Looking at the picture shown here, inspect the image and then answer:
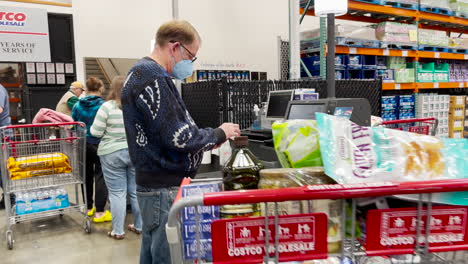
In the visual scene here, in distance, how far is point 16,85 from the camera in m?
6.41

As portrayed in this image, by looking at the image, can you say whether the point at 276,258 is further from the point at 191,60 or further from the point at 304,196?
the point at 191,60

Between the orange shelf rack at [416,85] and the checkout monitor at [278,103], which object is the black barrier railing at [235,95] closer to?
the checkout monitor at [278,103]

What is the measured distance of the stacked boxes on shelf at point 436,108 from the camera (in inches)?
234

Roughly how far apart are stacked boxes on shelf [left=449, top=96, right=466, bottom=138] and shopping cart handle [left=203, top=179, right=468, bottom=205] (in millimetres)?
6190

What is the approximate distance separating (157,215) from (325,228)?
99 cm

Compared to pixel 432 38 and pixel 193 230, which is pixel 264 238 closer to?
pixel 193 230

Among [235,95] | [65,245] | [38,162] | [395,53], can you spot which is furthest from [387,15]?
[65,245]

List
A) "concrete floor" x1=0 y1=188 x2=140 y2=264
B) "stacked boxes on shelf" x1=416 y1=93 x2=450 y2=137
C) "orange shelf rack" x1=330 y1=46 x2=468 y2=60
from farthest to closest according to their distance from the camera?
"stacked boxes on shelf" x1=416 y1=93 x2=450 y2=137
"orange shelf rack" x1=330 y1=46 x2=468 y2=60
"concrete floor" x1=0 y1=188 x2=140 y2=264

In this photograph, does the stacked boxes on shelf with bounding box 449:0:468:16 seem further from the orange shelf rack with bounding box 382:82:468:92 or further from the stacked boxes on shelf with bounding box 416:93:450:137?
the stacked boxes on shelf with bounding box 416:93:450:137

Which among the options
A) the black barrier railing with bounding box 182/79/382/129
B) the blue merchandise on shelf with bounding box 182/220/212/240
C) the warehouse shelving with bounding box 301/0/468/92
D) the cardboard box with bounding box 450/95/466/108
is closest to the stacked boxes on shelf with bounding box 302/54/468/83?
the warehouse shelving with bounding box 301/0/468/92

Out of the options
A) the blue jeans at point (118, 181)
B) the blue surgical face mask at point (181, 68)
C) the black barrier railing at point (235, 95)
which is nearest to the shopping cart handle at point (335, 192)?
the blue surgical face mask at point (181, 68)

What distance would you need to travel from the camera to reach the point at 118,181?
3.47 metres

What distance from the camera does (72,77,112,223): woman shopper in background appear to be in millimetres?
3994

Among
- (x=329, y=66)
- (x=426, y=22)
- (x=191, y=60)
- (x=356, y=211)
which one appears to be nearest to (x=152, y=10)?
(x=426, y=22)
